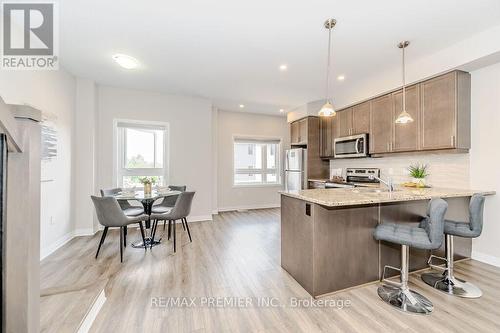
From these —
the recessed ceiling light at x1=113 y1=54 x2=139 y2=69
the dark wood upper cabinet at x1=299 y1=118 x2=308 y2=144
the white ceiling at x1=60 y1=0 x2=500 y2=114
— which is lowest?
the dark wood upper cabinet at x1=299 y1=118 x2=308 y2=144

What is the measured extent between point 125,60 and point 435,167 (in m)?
4.84

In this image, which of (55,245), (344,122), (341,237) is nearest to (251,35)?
(341,237)

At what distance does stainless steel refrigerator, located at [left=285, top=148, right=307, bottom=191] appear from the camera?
5055 mm

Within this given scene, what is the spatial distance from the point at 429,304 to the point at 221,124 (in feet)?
17.4

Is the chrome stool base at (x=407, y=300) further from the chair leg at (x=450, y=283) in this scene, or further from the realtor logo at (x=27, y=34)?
the realtor logo at (x=27, y=34)

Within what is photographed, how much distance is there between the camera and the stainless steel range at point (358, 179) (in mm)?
4100

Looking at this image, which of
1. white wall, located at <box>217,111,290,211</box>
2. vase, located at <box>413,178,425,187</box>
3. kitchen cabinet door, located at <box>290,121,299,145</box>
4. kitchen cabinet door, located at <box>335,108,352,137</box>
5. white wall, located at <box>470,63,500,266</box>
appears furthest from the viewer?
white wall, located at <box>217,111,290,211</box>

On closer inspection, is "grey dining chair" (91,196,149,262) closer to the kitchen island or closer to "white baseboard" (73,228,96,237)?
"white baseboard" (73,228,96,237)

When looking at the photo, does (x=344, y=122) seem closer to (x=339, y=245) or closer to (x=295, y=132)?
(x=295, y=132)

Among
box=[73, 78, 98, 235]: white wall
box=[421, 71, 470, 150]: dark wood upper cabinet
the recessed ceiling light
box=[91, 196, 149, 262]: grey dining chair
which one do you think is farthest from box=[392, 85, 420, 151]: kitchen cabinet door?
box=[73, 78, 98, 235]: white wall

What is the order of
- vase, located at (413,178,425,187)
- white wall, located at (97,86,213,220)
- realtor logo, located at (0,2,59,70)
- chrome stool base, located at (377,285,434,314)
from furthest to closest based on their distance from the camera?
white wall, located at (97,86,213,220) < vase, located at (413,178,425,187) < realtor logo, located at (0,2,59,70) < chrome stool base, located at (377,285,434,314)

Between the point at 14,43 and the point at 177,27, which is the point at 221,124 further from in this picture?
the point at 14,43

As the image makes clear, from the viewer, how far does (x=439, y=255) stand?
2719 millimetres

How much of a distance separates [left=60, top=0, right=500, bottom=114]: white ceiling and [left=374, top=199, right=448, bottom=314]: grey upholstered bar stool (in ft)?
6.38
